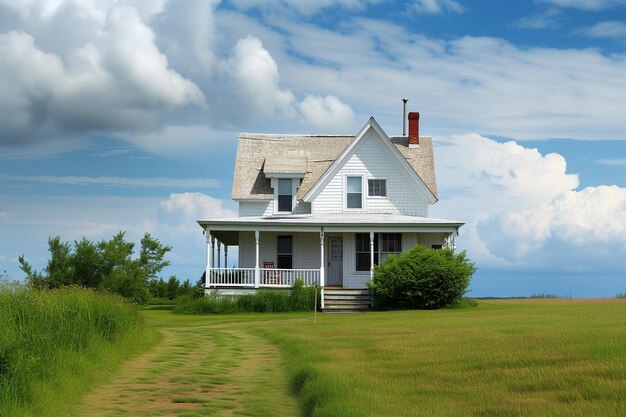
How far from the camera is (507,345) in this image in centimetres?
1557

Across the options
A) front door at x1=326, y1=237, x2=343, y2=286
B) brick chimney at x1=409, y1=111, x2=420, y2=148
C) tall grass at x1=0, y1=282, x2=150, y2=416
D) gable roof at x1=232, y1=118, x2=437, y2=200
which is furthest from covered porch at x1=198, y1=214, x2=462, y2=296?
tall grass at x1=0, y1=282, x2=150, y2=416

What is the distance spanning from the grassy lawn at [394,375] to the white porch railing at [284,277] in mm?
16867

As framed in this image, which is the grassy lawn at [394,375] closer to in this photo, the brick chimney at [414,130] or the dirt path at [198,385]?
the dirt path at [198,385]

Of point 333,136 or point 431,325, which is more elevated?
point 333,136

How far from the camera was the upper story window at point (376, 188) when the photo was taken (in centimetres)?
4075

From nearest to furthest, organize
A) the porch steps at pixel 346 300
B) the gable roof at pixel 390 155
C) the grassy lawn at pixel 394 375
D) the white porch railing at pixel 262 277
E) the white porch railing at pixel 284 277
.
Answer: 1. the grassy lawn at pixel 394 375
2. the porch steps at pixel 346 300
3. the white porch railing at pixel 262 277
4. the white porch railing at pixel 284 277
5. the gable roof at pixel 390 155

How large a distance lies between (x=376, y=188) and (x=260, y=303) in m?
9.56

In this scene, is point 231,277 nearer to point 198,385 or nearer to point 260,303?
point 260,303

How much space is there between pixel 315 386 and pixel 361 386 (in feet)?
2.41

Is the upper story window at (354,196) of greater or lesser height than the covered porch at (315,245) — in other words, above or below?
above

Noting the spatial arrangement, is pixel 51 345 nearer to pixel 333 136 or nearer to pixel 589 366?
pixel 589 366

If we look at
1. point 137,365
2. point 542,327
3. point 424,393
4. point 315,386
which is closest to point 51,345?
point 137,365

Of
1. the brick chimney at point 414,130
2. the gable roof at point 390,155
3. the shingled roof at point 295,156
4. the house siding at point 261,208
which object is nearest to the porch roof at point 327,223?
the gable roof at point 390,155

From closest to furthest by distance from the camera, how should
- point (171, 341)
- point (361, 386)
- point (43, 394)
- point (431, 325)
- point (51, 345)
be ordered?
point (43, 394)
point (361, 386)
point (51, 345)
point (171, 341)
point (431, 325)
